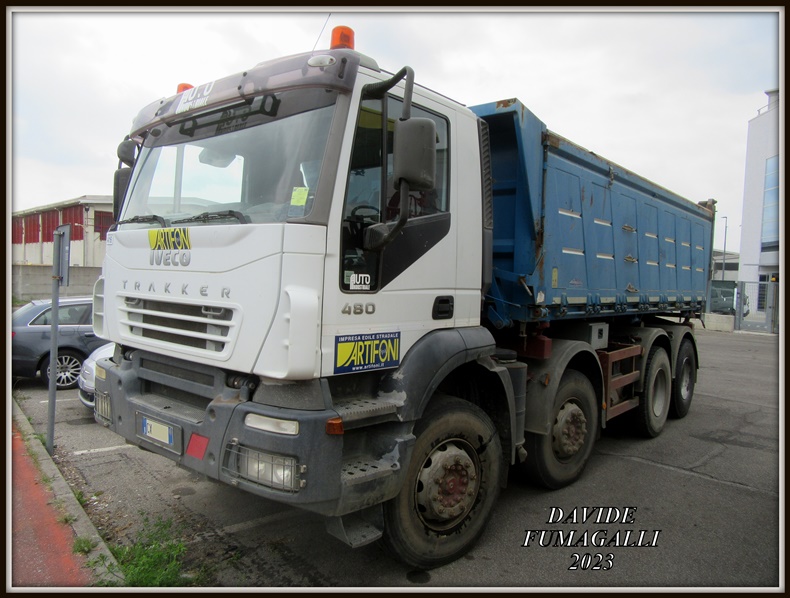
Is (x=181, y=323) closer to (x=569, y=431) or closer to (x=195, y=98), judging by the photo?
(x=195, y=98)

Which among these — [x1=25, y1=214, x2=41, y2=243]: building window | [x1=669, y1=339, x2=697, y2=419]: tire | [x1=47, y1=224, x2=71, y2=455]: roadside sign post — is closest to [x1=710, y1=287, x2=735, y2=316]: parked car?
[x1=669, y1=339, x2=697, y2=419]: tire

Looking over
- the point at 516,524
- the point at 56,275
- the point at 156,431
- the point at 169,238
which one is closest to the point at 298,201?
the point at 169,238

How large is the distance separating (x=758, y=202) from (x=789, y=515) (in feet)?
113

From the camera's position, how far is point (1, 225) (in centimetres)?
393

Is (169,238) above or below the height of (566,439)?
above

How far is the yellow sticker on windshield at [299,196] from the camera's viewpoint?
283 centimetres

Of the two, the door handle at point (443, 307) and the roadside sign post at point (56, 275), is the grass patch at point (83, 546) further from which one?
the door handle at point (443, 307)

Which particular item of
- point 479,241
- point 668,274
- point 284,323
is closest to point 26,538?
point 284,323

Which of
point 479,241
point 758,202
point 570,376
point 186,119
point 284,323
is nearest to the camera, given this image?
point 284,323

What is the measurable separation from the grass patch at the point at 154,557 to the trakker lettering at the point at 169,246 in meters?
1.84

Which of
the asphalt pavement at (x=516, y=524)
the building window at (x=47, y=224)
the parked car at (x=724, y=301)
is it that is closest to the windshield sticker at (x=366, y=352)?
the asphalt pavement at (x=516, y=524)

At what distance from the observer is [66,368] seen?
873 cm

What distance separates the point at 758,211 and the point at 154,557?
122ft

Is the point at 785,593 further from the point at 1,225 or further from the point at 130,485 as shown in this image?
the point at 1,225
